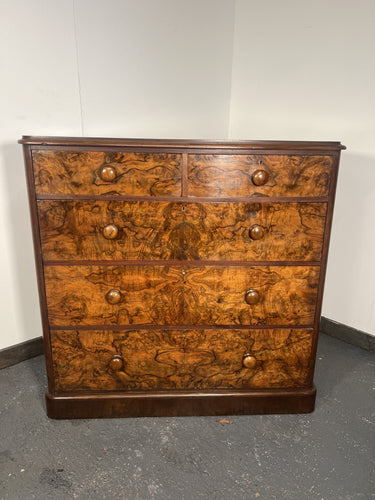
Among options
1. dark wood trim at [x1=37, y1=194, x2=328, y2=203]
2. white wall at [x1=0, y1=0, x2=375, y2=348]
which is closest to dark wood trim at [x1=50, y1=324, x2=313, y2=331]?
dark wood trim at [x1=37, y1=194, x2=328, y2=203]

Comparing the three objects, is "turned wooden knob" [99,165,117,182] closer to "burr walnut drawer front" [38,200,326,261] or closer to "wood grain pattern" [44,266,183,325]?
"burr walnut drawer front" [38,200,326,261]

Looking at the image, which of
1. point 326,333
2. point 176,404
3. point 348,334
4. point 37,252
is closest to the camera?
point 37,252

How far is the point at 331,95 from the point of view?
7.34 ft

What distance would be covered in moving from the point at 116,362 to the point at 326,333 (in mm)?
1526

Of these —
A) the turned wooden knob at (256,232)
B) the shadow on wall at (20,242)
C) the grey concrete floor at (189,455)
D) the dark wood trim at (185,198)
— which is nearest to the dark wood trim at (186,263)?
the turned wooden knob at (256,232)

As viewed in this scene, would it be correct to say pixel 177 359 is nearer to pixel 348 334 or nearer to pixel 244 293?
pixel 244 293

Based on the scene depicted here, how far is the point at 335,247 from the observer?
2.42 m

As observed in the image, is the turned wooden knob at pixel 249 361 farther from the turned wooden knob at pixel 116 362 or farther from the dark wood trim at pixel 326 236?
the turned wooden knob at pixel 116 362

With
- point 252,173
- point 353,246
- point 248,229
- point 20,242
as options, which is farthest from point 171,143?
point 353,246

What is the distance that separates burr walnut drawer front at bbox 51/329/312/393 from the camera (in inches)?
66.5

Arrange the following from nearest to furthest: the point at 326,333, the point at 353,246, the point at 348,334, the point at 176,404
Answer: the point at 176,404
the point at 353,246
the point at 348,334
the point at 326,333

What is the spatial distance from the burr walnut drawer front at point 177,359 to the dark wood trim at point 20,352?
59cm

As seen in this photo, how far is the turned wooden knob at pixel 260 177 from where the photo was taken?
58.2 inches

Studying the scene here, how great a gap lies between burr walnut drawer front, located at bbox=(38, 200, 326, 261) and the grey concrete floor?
2.60ft
